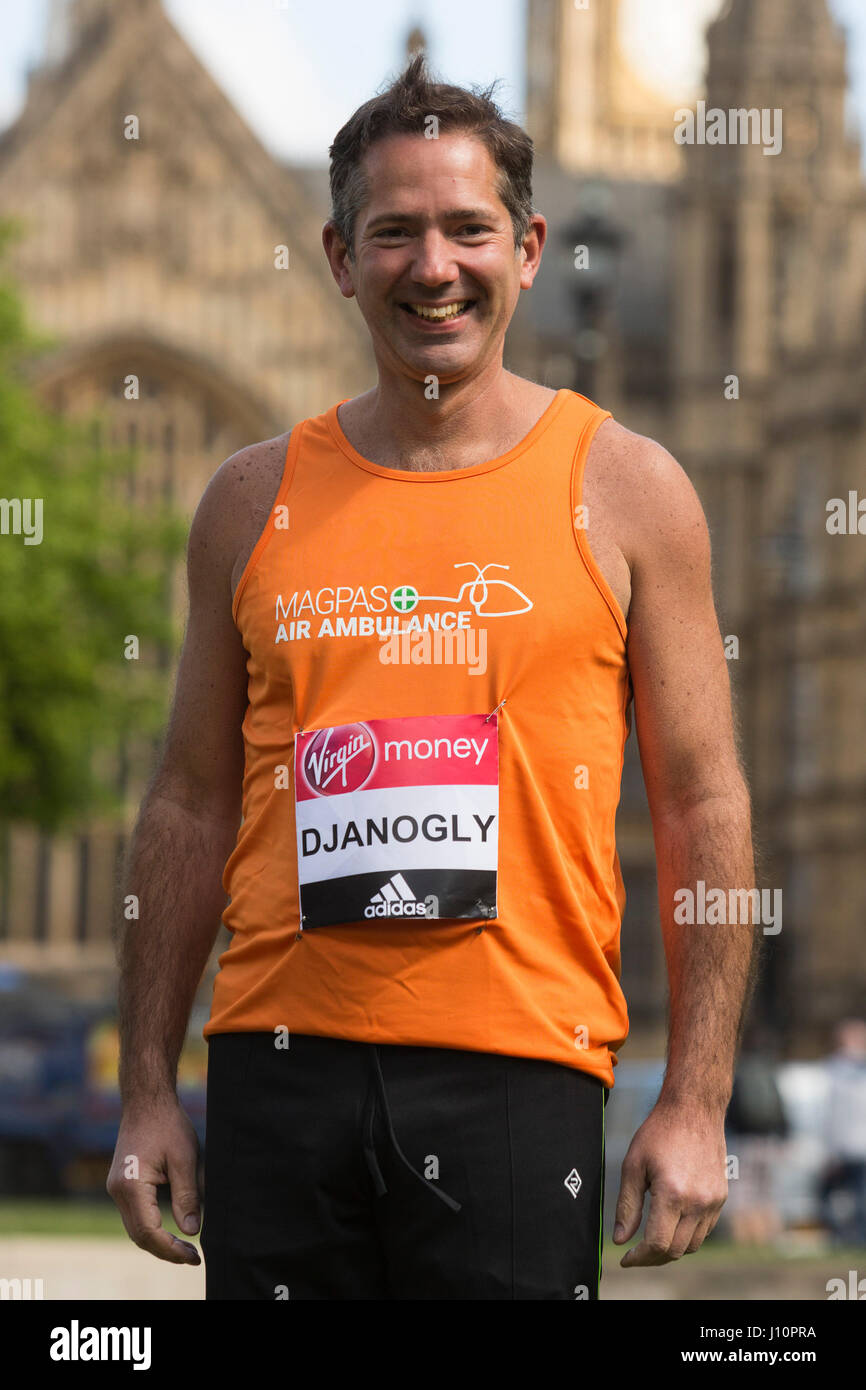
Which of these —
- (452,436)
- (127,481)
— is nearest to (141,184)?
(127,481)

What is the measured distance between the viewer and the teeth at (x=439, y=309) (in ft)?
9.97

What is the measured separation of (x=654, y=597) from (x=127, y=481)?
34.9m

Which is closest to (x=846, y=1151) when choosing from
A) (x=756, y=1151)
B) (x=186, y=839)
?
(x=756, y=1151)

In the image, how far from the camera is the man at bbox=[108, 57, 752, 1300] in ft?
9.31

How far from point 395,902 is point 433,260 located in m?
0.78

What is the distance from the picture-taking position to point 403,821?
2.92 metres

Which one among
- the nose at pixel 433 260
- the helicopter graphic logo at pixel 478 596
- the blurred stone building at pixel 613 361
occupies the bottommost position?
the helicopter graphic logo at pixel 478 596

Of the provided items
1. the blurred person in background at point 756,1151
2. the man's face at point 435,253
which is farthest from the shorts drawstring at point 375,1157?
the blurred person in background at point 756,1151

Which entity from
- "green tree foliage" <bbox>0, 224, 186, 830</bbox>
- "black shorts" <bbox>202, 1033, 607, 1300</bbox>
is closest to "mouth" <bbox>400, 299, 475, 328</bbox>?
"black shorts" <bbox>202, 1033, 607, 1300</bbox>

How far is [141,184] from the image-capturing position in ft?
124

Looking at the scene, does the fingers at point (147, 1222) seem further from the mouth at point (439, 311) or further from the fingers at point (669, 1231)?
the mouth at point (439, 311)

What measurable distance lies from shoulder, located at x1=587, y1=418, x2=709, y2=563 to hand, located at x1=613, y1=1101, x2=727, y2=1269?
27.0 inches

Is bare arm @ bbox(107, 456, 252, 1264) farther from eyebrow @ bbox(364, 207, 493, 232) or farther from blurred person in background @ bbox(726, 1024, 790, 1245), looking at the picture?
blurred person in background @ bbox(726, 1024, 790, 1245)
